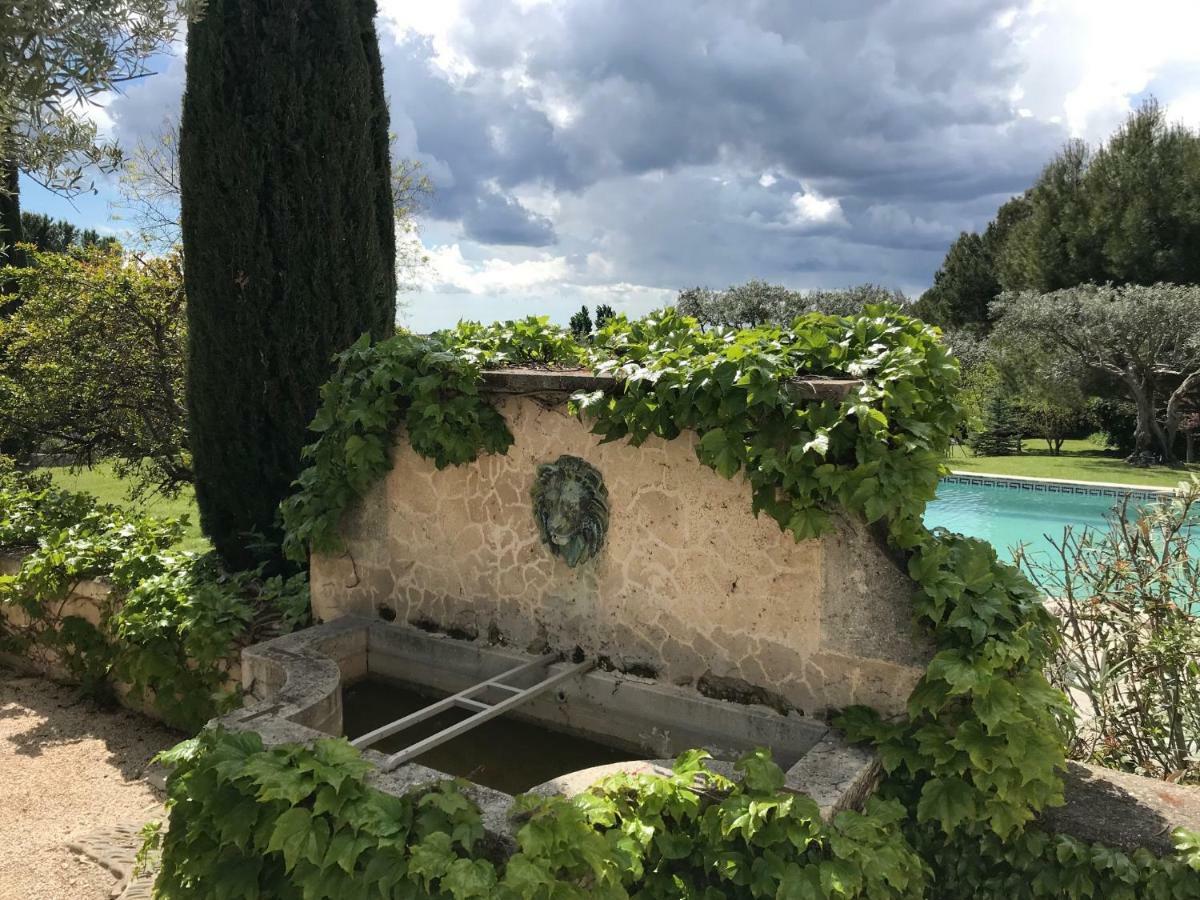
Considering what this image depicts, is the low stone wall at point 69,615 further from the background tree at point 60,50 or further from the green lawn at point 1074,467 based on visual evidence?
the green lawn at point 1074,467

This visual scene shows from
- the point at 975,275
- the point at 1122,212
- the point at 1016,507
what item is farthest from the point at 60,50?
the point at 975,275

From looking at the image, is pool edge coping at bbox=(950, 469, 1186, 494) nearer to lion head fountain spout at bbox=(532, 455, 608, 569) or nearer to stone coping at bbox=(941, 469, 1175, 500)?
stone coping at bbox=(941, 469, 1175, 500)

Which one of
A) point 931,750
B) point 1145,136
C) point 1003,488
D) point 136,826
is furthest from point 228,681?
point 1145,136

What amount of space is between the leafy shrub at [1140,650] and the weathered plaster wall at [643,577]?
1.14m

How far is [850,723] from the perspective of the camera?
12.5 ft

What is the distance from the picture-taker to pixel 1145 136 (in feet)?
92.2

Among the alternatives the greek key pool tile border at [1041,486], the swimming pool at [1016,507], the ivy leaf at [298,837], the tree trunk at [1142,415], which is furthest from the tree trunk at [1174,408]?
the ivy leaf at [298,837]

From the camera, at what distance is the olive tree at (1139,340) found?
20875mm

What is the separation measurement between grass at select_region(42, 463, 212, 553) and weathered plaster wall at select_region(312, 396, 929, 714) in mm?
6097

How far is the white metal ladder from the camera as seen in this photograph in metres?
3.79

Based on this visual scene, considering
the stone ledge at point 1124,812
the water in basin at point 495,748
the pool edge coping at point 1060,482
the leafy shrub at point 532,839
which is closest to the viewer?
the leafy shrub at point 532,839

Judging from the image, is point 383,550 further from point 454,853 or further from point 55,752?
point 454,853

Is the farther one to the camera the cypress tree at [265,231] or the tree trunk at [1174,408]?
the tree trunk at [1174,408]

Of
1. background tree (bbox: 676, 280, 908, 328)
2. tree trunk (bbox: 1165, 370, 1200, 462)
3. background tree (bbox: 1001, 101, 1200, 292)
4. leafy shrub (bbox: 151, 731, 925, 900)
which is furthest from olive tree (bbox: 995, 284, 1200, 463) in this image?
leafy shrub (bbox: 151, 731, 925, 900)
